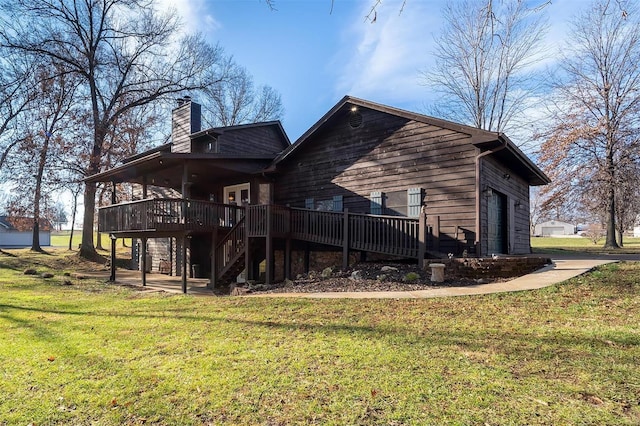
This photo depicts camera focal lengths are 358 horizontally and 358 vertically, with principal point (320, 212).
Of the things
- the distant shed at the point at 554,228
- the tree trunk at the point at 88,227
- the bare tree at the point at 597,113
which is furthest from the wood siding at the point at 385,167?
the distant shed at the point at 554,228

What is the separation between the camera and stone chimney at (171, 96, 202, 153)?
17594 millimetres

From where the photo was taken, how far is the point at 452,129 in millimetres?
10156

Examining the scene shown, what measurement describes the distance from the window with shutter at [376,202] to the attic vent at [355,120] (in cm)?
257

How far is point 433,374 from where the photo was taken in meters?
3.45

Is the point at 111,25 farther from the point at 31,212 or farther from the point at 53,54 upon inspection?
the point at 31,212

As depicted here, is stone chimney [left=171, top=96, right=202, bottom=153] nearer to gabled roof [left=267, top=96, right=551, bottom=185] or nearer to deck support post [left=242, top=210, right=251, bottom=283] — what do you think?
gabled roof [left=267, top=96, right=551, bottom=185]

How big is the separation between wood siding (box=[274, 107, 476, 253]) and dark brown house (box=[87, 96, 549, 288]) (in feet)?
0.11

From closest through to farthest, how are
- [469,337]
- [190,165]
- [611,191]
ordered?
[469,337] → [190,165] → [611,191]

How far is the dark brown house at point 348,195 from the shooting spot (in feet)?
32.5

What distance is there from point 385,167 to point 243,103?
2583 centimetres

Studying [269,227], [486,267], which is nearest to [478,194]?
[486,267]

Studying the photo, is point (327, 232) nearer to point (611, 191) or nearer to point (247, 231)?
point (247, 231)

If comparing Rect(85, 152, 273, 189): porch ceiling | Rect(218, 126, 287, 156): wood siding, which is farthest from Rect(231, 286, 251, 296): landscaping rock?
Rect(218, 126, 287, 156): wood siding

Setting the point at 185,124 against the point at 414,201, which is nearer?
the point at 414,201
